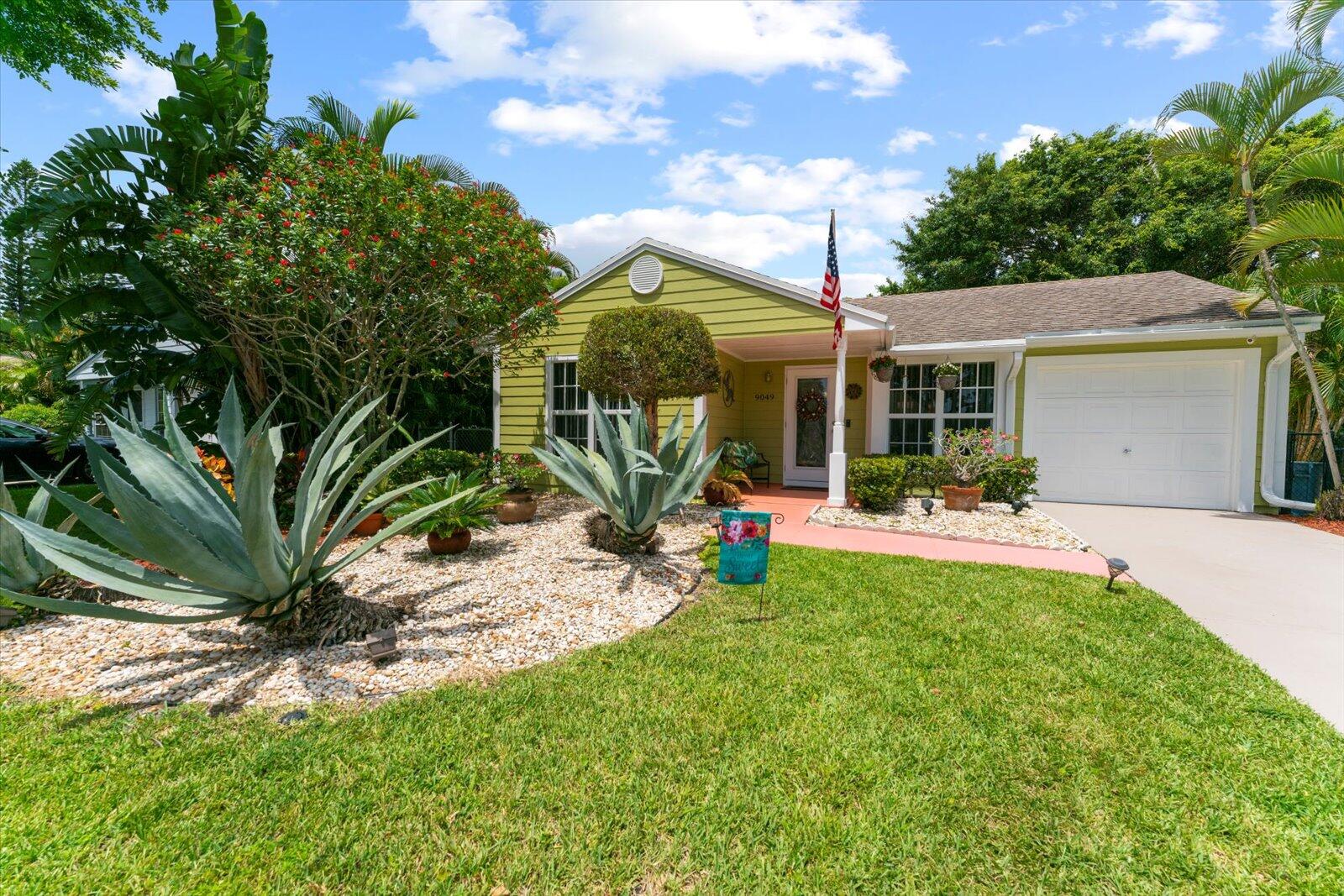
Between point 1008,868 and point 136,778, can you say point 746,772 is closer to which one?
point 1008,868

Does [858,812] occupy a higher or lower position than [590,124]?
lower

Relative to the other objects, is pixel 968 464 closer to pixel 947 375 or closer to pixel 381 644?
pixel 947 375

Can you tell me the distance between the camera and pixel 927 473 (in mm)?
8984

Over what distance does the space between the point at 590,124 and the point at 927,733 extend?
8.77 m

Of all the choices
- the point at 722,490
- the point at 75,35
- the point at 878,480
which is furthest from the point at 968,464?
the point at 75,35

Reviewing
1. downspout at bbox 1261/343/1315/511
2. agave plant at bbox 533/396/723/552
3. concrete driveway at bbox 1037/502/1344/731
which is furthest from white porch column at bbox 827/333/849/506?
downspout at bbox 1261/343/1315/511

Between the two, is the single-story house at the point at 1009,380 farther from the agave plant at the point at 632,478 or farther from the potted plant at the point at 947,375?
the agave plant at the point at 632,478

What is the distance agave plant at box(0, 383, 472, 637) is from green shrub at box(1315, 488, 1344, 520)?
11.9m

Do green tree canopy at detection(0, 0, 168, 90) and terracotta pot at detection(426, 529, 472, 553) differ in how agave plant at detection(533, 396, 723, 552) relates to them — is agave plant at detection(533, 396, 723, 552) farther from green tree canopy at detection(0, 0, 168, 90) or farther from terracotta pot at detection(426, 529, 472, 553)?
green tree canopy at detection(0, 0, 168, 90)

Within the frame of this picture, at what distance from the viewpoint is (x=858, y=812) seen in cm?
208

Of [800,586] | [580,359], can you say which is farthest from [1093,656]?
[580,359]

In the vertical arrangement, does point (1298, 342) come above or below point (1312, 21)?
below

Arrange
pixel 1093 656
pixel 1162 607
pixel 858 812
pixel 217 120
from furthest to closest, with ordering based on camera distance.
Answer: pixel 217 120 < pixel 1162 607 < pixel 1093 656 < pixel 858 812

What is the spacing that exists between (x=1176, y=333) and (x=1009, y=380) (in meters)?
2.28
